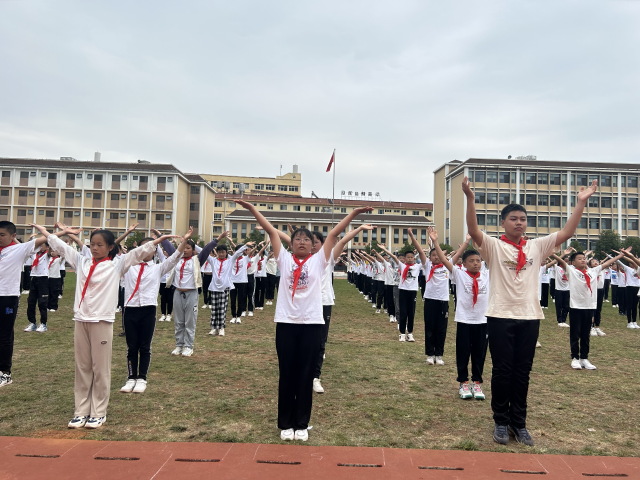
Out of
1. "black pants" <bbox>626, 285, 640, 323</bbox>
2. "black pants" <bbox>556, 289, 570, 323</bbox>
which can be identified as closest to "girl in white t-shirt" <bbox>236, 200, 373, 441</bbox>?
"black pants" <bbox>556, 289, 570, 323</bbox>

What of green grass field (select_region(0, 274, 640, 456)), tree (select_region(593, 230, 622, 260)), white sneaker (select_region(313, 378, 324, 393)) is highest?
tree (select_region(593, 230, 622, 260))

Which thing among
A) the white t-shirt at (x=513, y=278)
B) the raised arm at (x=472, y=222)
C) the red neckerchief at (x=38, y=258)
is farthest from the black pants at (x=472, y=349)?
the red neckerchief at (x=38, y=258)

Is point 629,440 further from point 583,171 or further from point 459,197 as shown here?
point 583,171

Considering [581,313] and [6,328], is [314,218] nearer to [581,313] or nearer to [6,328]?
[581,313]

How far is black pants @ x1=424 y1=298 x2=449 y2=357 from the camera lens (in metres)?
7.36

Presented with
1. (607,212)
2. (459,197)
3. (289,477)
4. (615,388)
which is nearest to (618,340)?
(615,388)

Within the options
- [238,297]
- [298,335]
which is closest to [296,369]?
[298,335]

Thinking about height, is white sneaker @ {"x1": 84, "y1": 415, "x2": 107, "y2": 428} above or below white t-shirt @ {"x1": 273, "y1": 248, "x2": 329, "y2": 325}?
below

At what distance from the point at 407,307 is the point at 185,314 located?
468 centimetres

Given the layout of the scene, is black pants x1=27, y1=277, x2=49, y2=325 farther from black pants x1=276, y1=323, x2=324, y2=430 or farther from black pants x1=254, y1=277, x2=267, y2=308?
black pants x1=276, y1=323, x2=324, y2=430

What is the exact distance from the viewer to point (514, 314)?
4.27 metres

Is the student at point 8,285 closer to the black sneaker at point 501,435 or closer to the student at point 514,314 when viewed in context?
the student at point 514,314

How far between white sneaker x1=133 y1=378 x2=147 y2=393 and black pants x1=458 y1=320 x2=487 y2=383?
387 cm

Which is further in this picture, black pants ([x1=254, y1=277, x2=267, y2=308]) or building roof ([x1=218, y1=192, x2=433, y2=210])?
building roof ([x1=218, y1=192, x2=433, y2=210])
